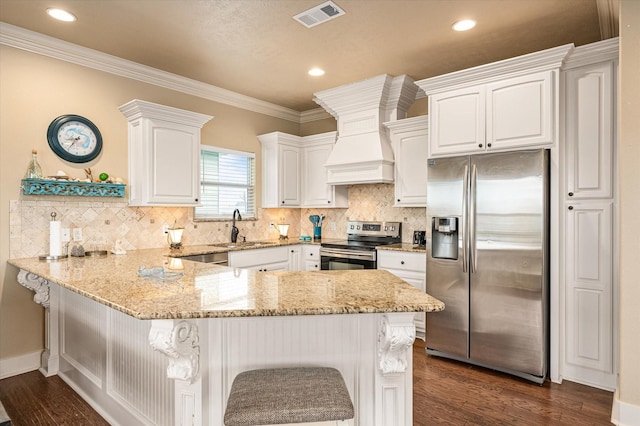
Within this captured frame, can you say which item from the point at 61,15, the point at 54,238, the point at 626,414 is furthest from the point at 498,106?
the point at 54,238

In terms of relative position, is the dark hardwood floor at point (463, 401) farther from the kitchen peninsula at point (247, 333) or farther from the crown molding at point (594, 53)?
the crown molding at point (594, 53)

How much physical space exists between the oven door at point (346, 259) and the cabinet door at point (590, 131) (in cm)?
191

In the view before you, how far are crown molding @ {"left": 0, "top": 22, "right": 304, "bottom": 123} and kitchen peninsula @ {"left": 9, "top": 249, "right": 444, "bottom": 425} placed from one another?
209cm

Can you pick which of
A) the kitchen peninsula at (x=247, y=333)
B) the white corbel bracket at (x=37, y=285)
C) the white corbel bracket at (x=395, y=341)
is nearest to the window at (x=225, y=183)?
the white corbel bracket at (x=37, y=285)

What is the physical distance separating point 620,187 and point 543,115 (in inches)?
33.6

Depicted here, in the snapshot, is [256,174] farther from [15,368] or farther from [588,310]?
[588,310]

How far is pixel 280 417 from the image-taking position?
49.4 inches

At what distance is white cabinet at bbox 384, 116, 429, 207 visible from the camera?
4008 mm

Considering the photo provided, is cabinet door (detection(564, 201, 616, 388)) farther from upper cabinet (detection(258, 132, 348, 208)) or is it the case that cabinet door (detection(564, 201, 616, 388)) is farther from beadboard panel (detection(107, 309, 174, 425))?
beadboard panel (detection(107, 309, 174, 425))

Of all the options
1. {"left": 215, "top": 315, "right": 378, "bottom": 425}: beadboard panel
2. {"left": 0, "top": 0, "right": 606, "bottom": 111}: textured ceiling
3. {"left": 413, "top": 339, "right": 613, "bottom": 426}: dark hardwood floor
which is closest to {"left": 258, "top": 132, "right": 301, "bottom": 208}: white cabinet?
{"left": 0, "top": 0, "right": 606, "bottom": 111}: textured ceiling

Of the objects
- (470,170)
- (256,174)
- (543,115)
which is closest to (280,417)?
(470,170)

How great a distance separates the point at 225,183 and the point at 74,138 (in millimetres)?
1696

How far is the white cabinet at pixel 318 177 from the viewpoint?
16.1 feet

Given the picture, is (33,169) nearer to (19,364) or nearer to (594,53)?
(19,364)
